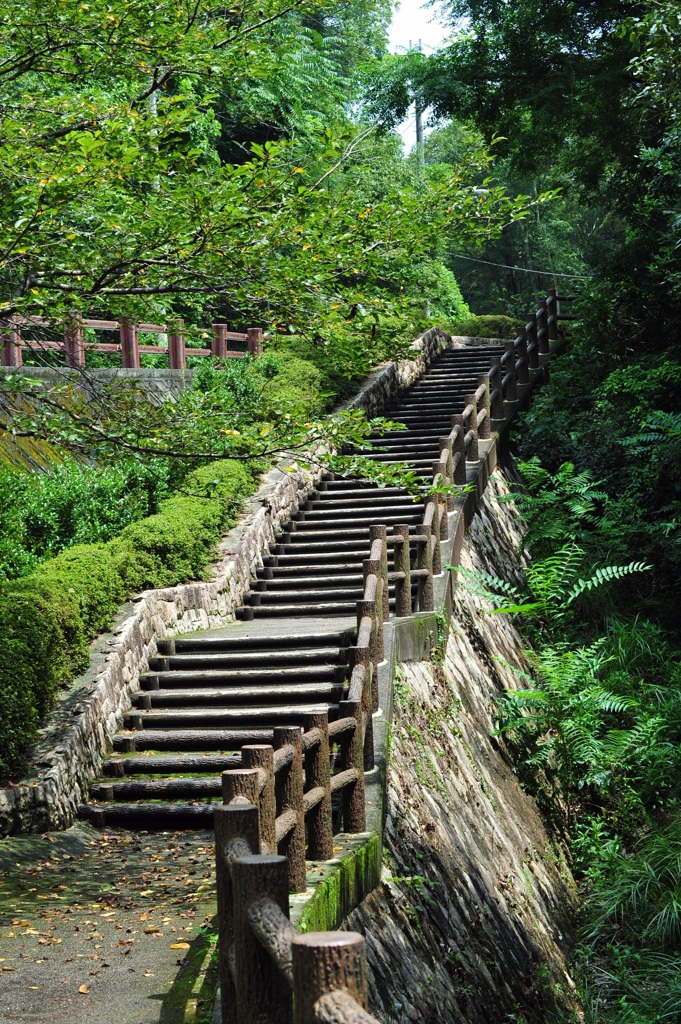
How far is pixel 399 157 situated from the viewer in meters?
33.5

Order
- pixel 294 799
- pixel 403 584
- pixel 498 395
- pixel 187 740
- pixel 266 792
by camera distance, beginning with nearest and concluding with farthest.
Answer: pixel 266 792 < pixel 294 799 < pixel 187 740 < pixel 403 584 < pixel 498 395

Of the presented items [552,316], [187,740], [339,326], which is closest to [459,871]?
[187,740]

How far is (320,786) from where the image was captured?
215 inches

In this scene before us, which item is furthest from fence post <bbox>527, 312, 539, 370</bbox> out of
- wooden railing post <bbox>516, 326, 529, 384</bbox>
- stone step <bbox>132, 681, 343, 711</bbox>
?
stone step <bbox>132, 681, 343, 711</bbox>

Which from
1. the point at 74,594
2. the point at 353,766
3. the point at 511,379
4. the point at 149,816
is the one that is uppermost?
the point at 511,379

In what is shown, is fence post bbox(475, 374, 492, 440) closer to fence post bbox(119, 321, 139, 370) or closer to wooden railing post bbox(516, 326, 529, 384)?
wooden railing post bbox(516, 326, 529, 384)

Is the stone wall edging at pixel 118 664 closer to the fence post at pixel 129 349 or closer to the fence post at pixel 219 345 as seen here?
the fence post at pixel 129 349

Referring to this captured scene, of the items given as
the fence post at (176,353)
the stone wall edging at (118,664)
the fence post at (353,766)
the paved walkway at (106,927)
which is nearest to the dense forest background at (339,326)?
the stone wall edging at (118,664)

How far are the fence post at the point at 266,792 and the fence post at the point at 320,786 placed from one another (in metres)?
0.96

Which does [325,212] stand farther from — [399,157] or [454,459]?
[399,157]

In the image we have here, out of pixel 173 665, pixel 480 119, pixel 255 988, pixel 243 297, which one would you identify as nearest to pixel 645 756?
pixel 173 665

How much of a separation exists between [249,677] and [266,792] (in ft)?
16.0

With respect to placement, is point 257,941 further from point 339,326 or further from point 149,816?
point 339,326

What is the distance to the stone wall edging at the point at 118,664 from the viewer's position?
7.26 metres
